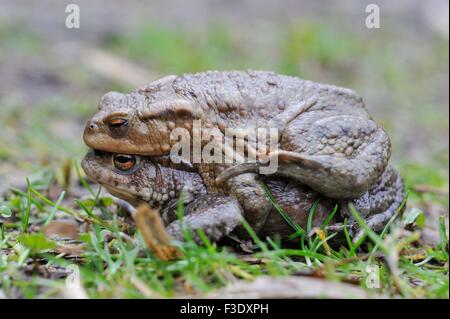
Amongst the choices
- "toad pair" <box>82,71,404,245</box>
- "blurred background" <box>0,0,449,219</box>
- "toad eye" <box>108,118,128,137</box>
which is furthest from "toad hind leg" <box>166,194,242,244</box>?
"blurred background" <box>0,0,449,219</box>

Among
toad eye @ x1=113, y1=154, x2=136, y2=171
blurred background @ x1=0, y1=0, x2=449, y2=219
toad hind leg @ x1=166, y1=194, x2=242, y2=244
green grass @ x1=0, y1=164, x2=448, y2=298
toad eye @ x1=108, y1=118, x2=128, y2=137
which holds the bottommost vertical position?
green grass @ x1=0, y1=164, x2=448, y2=298

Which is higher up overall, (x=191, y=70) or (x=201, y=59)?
(x=201, y=59)

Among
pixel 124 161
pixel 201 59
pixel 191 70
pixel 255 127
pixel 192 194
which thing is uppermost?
pixel 201 59

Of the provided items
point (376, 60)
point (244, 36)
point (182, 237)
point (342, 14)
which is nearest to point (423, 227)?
point (182, 237)

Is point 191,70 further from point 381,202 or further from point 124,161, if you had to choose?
point 381,202

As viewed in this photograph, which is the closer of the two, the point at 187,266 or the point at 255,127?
the point at 187,266

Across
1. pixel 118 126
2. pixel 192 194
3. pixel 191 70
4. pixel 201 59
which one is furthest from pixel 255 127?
pixel 201 59

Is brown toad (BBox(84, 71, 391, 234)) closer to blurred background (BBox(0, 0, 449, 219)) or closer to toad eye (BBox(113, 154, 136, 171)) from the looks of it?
toad eye (BBox(113, 154, 136, 171))
